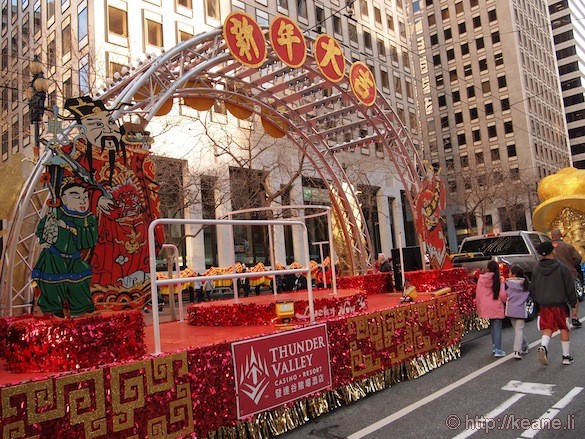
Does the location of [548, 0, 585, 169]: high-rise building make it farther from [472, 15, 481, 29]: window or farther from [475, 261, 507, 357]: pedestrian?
[475, 261, 507, 357]: pedestrian

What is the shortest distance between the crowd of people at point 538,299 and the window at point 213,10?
24040 mm

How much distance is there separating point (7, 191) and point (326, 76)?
6.16m

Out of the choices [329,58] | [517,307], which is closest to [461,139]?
[329,58]

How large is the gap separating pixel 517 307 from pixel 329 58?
5.98m

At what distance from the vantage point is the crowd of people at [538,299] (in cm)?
691

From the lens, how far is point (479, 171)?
47.1 meters

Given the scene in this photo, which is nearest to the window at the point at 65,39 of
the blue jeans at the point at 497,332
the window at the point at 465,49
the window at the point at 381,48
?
the blue jeans at the point at 497,332

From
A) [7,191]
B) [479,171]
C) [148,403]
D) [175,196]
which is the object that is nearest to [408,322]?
[148,403]

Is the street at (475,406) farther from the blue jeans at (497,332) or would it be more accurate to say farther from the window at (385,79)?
the window at (385,79)

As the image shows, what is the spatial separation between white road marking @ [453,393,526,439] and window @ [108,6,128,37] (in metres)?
22.6

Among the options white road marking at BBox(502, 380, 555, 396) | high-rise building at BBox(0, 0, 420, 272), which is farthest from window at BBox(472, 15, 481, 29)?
white road marking at BBox(502, 380, 555, 396)

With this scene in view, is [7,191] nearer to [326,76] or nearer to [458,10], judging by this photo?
[326,76]

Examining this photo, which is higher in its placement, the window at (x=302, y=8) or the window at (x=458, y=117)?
the window at (x=302, y=8)

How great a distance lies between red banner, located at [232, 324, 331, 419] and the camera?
480 cm
